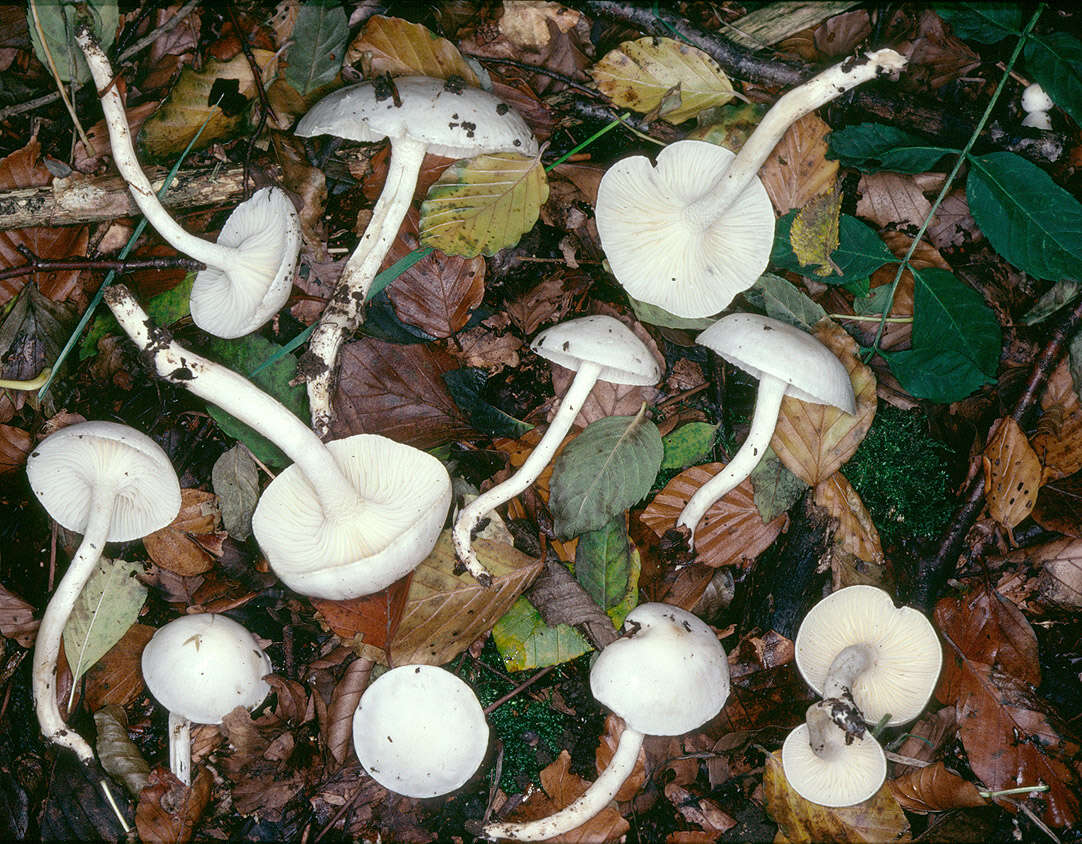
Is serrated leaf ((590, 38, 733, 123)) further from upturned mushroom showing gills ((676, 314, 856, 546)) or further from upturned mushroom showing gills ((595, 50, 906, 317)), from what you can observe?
upturned mushroom showing gills ((676, 314, 856, 546))

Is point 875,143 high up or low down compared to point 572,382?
up

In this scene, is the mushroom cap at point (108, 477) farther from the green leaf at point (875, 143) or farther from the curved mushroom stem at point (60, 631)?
the green leaf at point (875, 143)

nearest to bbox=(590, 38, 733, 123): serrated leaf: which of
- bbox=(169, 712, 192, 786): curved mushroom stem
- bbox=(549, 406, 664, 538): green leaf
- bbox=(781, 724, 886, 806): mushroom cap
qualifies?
bbox=(549, 406, 664, 538): green leaf

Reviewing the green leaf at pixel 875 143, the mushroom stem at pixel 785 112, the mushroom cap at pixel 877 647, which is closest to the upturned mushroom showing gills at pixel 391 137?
the mushroom stem at pixel 785 112

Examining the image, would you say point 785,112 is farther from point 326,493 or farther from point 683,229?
point 326,493

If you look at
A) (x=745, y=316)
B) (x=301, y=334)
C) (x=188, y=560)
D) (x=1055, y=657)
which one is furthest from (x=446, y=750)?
(x=1055, y=657)

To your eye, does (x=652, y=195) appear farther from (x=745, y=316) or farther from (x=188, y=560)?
(x=188, y=560)

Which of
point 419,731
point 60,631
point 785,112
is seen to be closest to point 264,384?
point 60,631
